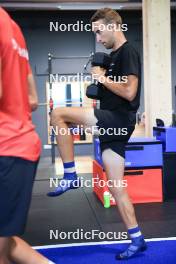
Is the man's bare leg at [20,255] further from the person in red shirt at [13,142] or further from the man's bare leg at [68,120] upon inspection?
the man's bare leg at [68,120]

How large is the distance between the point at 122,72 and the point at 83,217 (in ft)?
5.43

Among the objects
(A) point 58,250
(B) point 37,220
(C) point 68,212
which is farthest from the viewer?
(C) point 68,212

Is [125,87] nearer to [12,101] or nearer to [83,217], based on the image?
[12,101]

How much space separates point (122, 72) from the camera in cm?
246

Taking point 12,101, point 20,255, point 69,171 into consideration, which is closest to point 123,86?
point 69,171

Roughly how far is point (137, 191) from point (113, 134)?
168 centimetres

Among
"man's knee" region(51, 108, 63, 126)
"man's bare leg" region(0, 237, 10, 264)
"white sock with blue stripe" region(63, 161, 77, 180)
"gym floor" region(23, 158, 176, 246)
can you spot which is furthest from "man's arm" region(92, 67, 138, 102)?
"man's bare leg" region(0, 237, 10, 264)

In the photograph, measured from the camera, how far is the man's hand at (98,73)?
2.43m

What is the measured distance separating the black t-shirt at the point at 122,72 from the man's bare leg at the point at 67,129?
0.53 feet

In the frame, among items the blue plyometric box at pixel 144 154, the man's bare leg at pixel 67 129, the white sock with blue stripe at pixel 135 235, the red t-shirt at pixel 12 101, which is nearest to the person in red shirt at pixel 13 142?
the red t-shirt at pixel 12 101

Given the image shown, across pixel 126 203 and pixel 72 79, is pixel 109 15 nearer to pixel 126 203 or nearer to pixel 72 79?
pixel 126 203

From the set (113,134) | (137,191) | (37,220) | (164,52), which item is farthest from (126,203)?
(164,52)

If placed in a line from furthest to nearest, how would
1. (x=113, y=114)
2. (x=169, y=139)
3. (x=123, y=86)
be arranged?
(x=169, y=139)
(x=113, y=114)
(x=123, y=86)

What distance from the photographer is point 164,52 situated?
4.83 m
